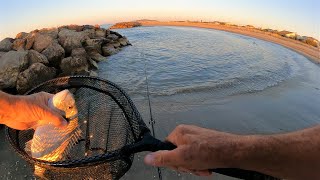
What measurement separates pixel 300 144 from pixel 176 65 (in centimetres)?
1124

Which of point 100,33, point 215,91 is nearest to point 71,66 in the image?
point 215,91

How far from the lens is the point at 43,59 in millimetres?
8477

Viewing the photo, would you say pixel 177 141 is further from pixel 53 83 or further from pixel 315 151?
pixel 53 83

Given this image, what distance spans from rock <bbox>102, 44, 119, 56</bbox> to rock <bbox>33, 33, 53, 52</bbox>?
400 centimetres

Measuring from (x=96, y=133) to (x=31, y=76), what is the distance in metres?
4.35

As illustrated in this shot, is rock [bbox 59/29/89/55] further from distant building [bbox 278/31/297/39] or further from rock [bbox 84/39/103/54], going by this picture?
distant building [bbox 278/31/297/39]

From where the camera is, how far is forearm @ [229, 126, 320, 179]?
1166mm

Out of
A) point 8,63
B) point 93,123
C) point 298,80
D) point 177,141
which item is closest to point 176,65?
point 298,80

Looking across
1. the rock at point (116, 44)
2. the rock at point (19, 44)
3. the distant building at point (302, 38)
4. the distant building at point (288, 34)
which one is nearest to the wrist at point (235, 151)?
the rock at point (19, 44)

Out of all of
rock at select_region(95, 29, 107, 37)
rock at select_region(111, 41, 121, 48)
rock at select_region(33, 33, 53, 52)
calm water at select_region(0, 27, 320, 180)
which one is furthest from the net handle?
rock at select_region(95, 29, 107, 37)

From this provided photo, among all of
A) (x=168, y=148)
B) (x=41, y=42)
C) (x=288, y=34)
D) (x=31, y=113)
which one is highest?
(x=168, y=148)

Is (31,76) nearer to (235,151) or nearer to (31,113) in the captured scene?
(31,113)

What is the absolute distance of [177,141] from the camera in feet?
4.78

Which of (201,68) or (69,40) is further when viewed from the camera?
(201,68)
